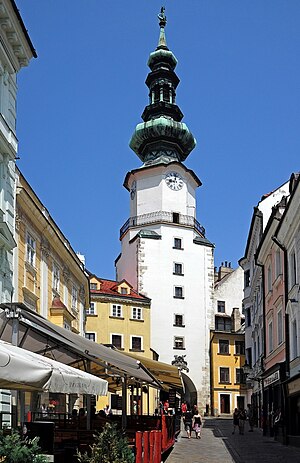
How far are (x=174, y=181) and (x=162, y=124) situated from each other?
20.6 ft

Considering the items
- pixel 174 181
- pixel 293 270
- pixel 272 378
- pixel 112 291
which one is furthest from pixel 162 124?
pixel 293 270

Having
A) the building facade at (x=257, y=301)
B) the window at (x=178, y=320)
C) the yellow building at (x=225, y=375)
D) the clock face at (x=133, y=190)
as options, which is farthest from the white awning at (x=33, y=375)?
the clock face at (x=133, y=190)

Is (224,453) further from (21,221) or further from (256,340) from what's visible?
(256,340)

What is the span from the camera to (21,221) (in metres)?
25.8

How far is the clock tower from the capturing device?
6912 cm

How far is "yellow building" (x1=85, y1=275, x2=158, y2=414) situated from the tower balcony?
351 inches

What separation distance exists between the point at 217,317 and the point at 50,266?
47.8 m

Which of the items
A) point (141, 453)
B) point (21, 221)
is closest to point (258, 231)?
point (21, 221)

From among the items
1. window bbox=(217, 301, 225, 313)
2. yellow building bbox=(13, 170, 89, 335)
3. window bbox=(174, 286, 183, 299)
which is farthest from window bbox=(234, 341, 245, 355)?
yellow building bbox=(13, 170, 89, 335)

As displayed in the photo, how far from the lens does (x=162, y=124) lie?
3017 inches

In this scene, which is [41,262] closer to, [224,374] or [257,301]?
[257,301]

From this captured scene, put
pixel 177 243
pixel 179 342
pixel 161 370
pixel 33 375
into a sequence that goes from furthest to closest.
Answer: pixel 177 243
pixel 179 342
pixel 161 370
pixel 33 375

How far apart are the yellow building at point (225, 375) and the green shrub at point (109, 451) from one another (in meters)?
59.5

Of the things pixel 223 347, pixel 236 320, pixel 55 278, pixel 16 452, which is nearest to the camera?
pixel 16 452
